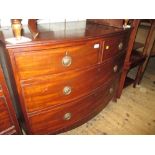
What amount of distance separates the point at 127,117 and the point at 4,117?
1404 mm

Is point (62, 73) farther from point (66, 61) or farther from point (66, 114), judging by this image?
point (66, 114)

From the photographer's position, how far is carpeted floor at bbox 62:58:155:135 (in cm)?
160

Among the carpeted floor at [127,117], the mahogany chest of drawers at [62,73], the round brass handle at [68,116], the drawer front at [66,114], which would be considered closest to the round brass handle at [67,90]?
the mahogany chest of drawers at [62,73]

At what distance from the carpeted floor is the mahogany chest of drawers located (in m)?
0.21

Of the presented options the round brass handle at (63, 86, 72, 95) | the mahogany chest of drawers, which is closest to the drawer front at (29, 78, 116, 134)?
the mahogany chest of drawers

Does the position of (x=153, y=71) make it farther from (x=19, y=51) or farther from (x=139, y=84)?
(x=19, y=51)

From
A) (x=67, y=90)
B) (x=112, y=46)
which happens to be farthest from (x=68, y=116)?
(x=112, y=46)

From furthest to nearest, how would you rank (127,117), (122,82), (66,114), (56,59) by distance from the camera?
(122,82), (127,117), (66,114), (56,59)

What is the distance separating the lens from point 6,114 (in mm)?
1081

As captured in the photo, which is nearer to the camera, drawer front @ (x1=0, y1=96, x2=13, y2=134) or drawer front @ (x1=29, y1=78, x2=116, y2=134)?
drawer front @ (x1=0, y1=96, x2=13, y2=134)

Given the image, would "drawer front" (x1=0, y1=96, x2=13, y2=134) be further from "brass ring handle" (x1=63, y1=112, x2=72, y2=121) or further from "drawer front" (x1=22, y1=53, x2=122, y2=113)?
"brass ring handle" (x1=63, y1=112, x2=72, y2=121)

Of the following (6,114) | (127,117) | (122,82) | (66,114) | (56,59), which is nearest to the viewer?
(56,59)

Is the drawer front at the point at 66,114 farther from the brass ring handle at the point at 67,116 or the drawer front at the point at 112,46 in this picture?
the drawer front at the point at 112,46
